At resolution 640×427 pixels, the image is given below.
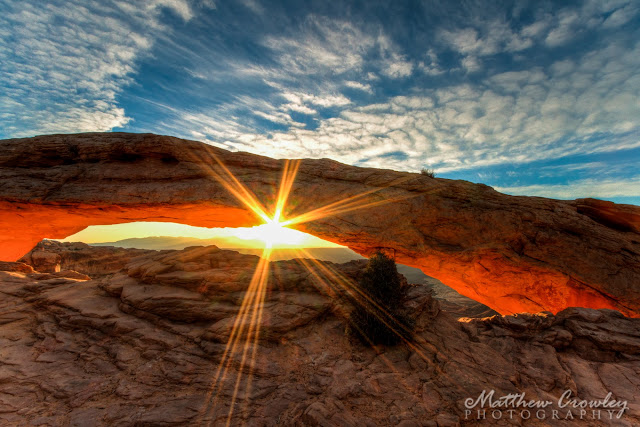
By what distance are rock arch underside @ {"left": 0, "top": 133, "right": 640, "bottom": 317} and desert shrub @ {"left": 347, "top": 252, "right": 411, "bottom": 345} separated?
408 centimetres

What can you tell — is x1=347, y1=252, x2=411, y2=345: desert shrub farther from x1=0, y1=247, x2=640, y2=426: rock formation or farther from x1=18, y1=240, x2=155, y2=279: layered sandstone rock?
x1=18, y1=240, x2=155, y2=279: layered sandstone rock

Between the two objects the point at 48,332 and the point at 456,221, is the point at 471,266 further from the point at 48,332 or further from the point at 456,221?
the point at 48,332

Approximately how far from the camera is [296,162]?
688 inches

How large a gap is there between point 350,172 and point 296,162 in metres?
3.87

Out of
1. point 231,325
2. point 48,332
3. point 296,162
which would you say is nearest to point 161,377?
point 231,325

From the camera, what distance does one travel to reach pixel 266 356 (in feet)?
31.8

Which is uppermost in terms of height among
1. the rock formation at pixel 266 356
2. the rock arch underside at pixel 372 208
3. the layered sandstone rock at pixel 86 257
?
the rock arch underside at pixel 372 208

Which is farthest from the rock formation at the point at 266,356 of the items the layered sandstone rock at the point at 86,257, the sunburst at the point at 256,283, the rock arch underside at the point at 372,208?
the layered sandstone rock at the point at 86,257

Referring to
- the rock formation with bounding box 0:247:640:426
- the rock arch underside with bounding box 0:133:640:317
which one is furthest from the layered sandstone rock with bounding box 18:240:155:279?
the rock formation with bounding box 0:247:640:426

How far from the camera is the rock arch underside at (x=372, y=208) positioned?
1540 centimetres

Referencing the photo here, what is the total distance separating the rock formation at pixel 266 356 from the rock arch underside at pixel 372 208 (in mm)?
3316

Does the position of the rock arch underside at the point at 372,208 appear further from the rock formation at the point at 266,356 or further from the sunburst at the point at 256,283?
the rock formation at the point at 266,356

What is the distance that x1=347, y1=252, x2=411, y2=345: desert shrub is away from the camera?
10.9 m

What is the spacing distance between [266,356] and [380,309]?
209 inches
